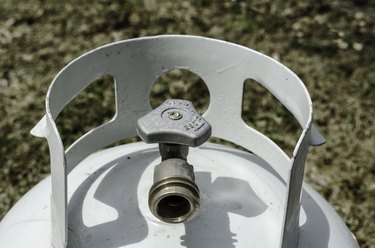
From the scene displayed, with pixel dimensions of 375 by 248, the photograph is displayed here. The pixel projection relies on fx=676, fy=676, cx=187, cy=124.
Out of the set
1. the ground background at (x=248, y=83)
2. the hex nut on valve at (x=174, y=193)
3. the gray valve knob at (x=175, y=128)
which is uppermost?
the ground background at (x=248, y=83)

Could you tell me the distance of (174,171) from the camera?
122 centimetres

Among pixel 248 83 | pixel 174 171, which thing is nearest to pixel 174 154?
pixel 174 171

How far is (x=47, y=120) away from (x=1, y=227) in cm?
42

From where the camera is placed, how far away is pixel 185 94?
2.89 metres

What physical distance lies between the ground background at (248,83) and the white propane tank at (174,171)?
1.07 meters

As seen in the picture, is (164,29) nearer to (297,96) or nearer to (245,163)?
(245,163)

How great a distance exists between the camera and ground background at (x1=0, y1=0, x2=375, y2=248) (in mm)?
2578

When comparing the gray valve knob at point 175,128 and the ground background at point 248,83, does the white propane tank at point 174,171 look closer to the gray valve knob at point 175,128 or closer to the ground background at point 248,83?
the gray valve knob at point 175,128

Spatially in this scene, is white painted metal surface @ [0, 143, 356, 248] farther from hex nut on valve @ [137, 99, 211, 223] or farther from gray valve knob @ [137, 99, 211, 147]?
gray valve knob @ [137, 99, 211, 147]

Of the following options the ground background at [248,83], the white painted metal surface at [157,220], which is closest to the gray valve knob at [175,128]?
the white painted metal surface at [157,220]

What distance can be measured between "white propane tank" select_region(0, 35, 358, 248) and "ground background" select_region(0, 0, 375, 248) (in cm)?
107

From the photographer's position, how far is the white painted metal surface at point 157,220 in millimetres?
1271

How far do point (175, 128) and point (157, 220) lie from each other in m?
0.20

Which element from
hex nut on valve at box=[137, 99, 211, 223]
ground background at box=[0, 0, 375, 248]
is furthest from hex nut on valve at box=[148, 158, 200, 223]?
ground background at box=[0, 0, 375, 248]
